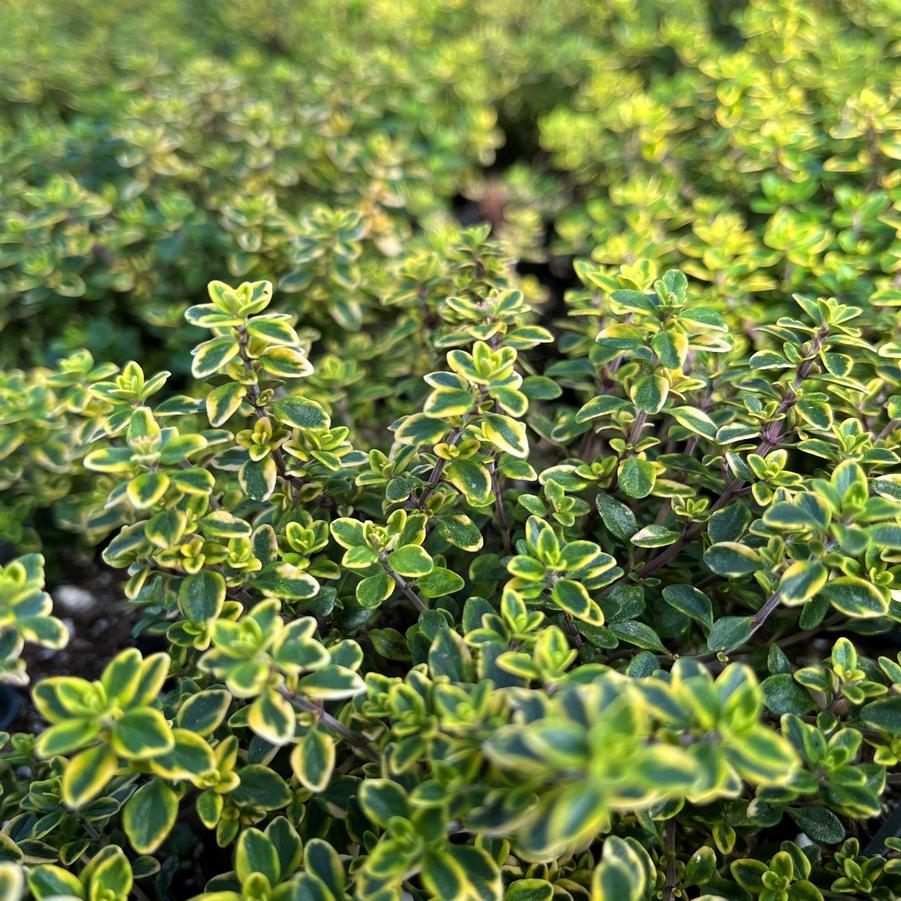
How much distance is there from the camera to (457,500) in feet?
5.54

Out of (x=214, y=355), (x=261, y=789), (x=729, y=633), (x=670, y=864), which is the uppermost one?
(x=214, y=355)

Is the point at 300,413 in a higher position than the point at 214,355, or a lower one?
lower

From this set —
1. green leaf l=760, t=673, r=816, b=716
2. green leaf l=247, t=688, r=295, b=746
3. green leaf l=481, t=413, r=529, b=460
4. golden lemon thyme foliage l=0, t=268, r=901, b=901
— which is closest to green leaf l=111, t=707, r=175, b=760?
golden lemon thyme foliage l=0, t=268, r=901, b=901

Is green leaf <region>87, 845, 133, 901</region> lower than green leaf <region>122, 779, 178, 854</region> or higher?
lower

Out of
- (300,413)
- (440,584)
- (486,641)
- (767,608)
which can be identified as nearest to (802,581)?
(767,608)

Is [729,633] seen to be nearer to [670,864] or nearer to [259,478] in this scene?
[670,864]

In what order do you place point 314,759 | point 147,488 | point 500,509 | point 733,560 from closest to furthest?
point 314,759, point 147,488, point 733,560, point 500,509

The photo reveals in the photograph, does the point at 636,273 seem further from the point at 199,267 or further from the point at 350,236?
the point at 199,267

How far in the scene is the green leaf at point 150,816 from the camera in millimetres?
1151

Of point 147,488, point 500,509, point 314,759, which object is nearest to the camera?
point 314,759

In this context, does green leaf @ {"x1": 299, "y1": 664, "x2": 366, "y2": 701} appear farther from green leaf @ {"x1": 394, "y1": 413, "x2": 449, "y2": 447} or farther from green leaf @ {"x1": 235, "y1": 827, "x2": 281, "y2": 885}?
green leaf @ {"x1": 394, "y1": 413, "x2": 449, "y2": 447}

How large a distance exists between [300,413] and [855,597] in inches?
40.8

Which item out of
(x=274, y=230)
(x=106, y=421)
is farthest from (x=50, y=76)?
(x=106, y=421)

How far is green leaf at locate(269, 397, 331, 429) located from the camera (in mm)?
1507
